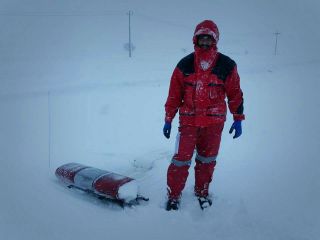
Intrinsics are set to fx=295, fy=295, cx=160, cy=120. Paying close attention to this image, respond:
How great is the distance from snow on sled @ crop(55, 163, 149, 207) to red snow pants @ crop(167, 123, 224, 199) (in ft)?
1.44

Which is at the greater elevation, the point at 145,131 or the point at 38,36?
the point at 38,36

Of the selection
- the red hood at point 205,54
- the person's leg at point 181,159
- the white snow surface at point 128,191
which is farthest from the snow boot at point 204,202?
the red hood at point 205,54

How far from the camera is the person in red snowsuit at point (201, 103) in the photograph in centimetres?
329

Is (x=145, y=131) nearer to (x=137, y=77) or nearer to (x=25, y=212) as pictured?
(x=25, y=212)

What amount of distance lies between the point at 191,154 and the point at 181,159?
133mm

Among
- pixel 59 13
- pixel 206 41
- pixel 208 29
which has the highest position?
pixel 59 13

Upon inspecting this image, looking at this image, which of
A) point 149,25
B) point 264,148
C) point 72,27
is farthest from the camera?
point 149,25

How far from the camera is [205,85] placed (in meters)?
3.31

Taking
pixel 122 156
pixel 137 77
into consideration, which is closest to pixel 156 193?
pixel 122 156

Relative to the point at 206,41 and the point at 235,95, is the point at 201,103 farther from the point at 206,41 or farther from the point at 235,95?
the point at 206,41

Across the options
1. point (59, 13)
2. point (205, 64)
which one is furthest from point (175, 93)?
point (59, 13)

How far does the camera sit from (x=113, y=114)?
7.76 m

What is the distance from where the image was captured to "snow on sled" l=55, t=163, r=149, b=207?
3.42 metres

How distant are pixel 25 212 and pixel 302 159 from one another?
168 inches
